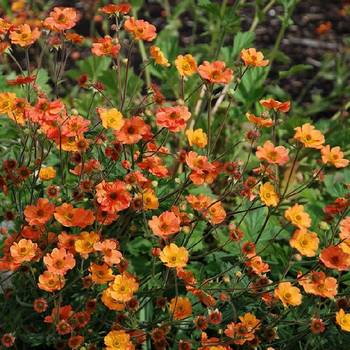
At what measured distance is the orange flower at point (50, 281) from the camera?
185 cm

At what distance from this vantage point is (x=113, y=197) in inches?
74.4

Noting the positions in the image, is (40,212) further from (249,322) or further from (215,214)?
(249,322)

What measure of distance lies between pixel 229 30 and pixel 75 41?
3.04 feet

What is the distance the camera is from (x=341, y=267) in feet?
6.07

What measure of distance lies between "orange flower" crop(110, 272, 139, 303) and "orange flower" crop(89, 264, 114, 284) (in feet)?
0.07

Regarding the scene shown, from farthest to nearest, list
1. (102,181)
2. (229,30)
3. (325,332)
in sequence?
(229,30)
(325,332)
(102,181)

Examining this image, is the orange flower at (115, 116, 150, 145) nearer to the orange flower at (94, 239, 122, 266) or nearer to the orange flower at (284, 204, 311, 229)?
the orange flower at (94, 239, 122, 266)

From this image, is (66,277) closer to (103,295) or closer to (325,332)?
(103,295)

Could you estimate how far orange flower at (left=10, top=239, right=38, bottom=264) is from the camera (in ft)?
6.14

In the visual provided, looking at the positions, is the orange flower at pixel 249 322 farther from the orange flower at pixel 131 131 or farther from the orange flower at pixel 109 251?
the orange flower at pixel 131 131

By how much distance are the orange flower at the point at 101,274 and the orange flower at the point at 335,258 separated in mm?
565

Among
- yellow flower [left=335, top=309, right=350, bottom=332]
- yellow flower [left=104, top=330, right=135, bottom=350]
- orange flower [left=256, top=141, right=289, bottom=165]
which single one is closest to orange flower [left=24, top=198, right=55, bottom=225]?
yellow flower [left=104, top=330, right=135, bottom=350]

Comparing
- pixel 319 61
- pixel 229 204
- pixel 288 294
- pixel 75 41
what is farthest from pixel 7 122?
pixel 319 61

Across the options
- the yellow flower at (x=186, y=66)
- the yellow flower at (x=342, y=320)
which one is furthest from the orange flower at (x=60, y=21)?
the yellow flower at (x=342, y=320)
